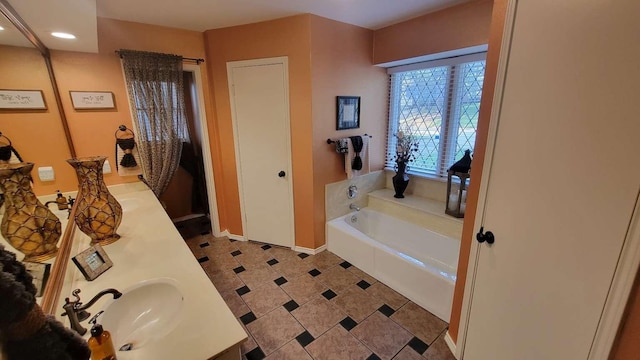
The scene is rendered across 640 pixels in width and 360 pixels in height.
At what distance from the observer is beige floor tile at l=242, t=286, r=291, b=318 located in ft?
7.00

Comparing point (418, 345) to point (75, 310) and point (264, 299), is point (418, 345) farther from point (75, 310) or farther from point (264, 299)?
point (75, 310)

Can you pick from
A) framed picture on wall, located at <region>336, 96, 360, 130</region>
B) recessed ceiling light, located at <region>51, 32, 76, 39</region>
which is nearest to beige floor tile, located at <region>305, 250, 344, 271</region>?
framed picture on wall, located at <region>336, 96, 360, 130</region>

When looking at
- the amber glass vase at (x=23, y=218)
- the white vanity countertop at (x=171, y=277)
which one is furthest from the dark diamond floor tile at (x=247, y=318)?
the amber glass vase at (x=23, y=218)

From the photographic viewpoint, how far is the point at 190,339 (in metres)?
0.87

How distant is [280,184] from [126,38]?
1959mm

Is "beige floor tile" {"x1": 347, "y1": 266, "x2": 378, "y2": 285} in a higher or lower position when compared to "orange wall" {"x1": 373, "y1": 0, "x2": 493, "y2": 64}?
lower

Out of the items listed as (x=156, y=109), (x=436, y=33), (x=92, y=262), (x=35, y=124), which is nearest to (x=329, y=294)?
(x=92, y=262)

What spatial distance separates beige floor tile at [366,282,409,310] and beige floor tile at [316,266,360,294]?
0.19 metres

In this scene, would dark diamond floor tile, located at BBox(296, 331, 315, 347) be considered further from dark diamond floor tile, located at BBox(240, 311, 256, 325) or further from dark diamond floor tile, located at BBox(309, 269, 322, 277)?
dark diamond floor tile, located at BBox(309, 269, 322, 277)

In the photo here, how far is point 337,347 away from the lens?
1773mm

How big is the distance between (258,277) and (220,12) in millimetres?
2439

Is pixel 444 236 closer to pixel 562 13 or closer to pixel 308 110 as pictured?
pixel 308 110

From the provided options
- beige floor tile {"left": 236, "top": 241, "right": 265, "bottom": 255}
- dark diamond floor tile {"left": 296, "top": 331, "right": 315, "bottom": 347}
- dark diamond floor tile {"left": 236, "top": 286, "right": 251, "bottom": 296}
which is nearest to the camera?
dark diamond floor tile {"left": 296, "top": 331, "right": 315, "bottom": 347}

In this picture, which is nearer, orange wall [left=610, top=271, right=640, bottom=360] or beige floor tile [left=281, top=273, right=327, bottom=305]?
orange wall [left=610, top=271, right=640, bottom=360]
